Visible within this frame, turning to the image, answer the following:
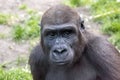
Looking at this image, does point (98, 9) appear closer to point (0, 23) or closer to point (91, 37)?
point (0, 23)

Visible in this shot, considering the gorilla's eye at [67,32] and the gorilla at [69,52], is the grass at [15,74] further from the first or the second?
the gorilla's eye at [67,32]

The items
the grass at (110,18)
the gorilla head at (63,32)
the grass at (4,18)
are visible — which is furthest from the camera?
the grass at (4,18)

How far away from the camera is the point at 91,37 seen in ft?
24.0

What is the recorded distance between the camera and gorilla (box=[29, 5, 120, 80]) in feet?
22.7

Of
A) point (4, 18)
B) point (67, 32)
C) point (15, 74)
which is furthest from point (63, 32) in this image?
point (4, 18)

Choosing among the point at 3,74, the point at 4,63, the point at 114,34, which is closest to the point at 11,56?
the point at 4,63

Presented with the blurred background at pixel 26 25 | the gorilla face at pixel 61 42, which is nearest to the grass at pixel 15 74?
the blurred background at pixel 26 25

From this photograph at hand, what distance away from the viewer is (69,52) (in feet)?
22.4

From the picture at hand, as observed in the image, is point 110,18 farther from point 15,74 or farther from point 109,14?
point 15,74

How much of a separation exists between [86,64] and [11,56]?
8.35 ft

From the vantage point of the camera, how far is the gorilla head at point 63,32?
688 cm

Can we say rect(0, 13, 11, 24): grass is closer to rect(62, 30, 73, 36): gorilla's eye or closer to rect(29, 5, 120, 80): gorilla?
rect(29, 5, 120, 80): gorilla

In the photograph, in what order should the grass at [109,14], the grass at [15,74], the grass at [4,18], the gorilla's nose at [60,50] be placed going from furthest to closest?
the grass at [4,18]
the grass at [109,14]
the grass at [15,74]
the gorilla's nose at [60,50]

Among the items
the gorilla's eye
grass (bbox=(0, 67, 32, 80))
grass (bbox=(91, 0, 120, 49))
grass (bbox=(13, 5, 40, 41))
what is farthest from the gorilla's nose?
grass (bbox=(13, 5, 40, 41))
